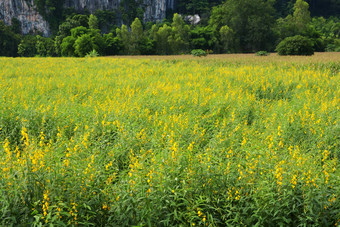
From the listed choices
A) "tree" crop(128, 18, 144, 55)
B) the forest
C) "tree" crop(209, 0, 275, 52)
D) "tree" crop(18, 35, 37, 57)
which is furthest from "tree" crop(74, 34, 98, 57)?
"tree" crop(209, 0, 275, 52)

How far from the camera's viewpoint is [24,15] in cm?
9831

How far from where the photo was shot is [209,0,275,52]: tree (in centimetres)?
5581

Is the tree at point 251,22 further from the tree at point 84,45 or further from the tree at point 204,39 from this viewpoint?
the tree at point 84,45

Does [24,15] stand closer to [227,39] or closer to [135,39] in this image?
[135,39]

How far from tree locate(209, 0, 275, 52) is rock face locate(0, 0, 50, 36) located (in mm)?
69879

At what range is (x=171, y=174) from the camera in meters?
3.23

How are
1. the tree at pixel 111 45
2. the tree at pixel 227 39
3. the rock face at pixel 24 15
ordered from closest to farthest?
the tree at pixel 111 45, the tree at pixel 227 39, the rock face at pixel 24 15

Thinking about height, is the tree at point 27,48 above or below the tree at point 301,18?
below

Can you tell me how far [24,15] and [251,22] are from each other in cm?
8528

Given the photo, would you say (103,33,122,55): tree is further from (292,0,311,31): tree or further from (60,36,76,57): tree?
(292,0,311,31): tree

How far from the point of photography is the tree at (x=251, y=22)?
55.8 metres

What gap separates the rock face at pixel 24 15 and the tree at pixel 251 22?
69879 millimetres

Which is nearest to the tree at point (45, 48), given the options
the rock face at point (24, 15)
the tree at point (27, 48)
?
the tree at point (27, 48)

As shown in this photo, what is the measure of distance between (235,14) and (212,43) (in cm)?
852
